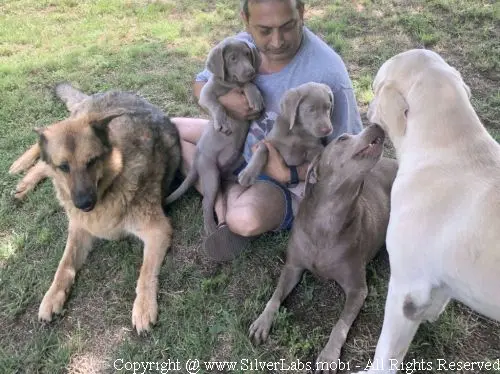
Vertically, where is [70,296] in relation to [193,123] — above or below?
below

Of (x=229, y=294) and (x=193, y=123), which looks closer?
(x=229, y=294)

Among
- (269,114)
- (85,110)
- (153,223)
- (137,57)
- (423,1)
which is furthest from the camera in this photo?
(423,1)

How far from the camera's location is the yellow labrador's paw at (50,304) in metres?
2.84

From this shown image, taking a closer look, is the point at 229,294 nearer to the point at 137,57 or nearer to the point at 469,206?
the point at 469,206

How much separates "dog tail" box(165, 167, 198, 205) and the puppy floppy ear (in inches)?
67.2

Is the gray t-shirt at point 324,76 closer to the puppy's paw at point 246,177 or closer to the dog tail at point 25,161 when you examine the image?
the puppy's paw at point 246,177

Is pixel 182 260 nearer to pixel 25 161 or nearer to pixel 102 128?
pixel 102 128

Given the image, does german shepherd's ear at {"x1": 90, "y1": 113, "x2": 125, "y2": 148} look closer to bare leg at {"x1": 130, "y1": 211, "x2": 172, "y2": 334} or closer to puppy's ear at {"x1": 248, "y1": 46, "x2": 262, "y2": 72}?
bare leg at {"x1": 130, "y1": 211, "x2": 172, "y2": 334}

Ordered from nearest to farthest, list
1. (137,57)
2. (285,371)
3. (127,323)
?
(285,371)
(127,323)
(137,57)

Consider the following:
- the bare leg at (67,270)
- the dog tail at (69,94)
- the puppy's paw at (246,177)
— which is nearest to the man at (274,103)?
the puppy's paw at (246,177)

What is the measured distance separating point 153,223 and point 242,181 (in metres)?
0.86

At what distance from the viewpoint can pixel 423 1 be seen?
6469mm

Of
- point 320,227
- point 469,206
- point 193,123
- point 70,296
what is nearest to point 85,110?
point 193,123

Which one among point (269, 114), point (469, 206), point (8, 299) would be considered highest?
point (469, 206)
